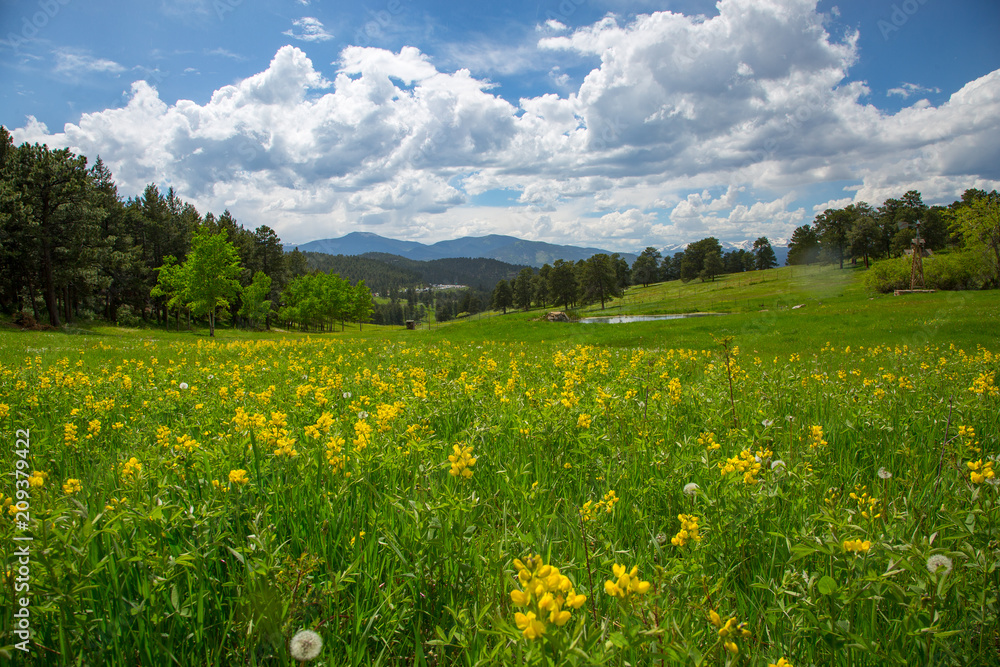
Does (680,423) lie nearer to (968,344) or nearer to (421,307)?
(968,344)

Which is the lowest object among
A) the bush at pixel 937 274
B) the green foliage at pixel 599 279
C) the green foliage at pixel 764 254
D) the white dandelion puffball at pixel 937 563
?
the white dandelion puffball at pixel 937 563

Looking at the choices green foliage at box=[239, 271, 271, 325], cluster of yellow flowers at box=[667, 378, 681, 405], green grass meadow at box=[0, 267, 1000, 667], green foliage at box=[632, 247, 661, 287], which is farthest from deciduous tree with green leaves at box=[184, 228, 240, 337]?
green foliage at box=[632, 247, 661, 287]

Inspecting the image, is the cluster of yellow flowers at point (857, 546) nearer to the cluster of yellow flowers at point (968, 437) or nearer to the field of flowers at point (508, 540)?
the field of flowers at point (508, 540)

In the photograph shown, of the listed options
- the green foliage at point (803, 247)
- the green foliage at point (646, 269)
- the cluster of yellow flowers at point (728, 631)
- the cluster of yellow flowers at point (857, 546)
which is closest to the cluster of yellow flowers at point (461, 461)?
the cluster of yellow flowers at point (728, 631)

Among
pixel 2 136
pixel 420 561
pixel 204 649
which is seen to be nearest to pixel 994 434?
pixel 420 561

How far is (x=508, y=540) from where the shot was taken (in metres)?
2.33

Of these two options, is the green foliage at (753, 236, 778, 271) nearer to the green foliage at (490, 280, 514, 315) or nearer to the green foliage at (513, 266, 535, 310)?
the green foliage at (513, 266, 535, 310)

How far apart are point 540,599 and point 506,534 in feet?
3.84

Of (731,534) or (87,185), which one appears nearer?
(731,534)

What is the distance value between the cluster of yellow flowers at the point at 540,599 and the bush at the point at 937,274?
148ft

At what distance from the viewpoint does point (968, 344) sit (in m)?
14.6

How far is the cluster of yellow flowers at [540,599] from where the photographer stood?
116 centimetres

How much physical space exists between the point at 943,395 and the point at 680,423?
126 inches

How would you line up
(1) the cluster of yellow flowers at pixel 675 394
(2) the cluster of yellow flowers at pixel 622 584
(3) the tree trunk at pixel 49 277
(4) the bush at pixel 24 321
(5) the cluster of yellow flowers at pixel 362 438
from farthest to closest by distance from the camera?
(3) the tree trunk at pixel 49 277 → (4) the bush at pixel 24 321 → (1) the cluster of yellow flowers at pixel 675 394 → (5) the cluster of yellow flowers at pixel 362 438 → (2) the cluster of yellow flowers at pixel 622 584
